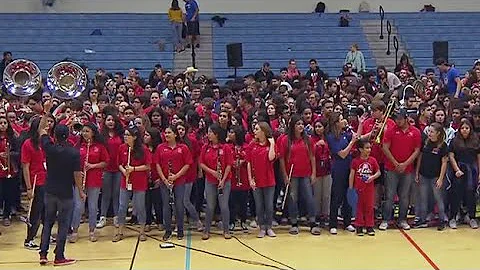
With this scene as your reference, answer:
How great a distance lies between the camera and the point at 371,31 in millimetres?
25172

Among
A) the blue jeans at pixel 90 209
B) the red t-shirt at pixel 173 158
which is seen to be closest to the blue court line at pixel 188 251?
the red t-shirt at pixel 173 158

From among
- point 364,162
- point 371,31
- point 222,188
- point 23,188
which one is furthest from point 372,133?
point 371,31

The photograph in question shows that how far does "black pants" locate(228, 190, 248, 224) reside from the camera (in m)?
10.6

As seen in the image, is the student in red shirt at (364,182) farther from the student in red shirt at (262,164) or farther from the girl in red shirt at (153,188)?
the girl in red shirt at (153,188)

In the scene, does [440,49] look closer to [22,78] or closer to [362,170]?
[362,170]

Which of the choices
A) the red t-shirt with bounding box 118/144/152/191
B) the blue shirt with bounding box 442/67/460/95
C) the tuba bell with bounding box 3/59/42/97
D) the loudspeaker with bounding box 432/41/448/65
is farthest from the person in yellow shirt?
the red t-shirt with bounding box 118/144/152/191

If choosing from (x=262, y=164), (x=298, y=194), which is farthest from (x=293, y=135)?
(x=298, y=194)

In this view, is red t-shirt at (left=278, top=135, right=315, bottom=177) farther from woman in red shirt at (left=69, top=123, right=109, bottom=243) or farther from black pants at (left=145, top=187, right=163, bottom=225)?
woman in red shirt at (left=69, top=123, right=109, bottom=243)

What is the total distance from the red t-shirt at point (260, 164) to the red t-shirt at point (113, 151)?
1.78 meters

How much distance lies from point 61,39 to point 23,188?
1274cm

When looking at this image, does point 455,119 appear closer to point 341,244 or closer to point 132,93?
point 341,244

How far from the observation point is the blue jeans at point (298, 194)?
10.5m

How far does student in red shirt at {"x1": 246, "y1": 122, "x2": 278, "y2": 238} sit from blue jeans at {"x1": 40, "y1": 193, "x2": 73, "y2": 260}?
256cm

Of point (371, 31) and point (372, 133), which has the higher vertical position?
point (371, 31)
